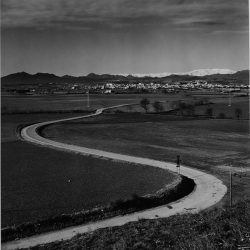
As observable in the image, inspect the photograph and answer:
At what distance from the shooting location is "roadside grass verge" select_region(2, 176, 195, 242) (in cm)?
2378

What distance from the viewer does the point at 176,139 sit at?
6216 centimetres

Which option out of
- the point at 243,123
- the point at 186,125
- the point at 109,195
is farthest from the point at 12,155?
the point at 243,123

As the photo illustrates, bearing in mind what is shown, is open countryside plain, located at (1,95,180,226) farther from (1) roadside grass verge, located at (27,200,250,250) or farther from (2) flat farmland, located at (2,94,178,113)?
(2) flat farmland, located at (2,94,178,113)

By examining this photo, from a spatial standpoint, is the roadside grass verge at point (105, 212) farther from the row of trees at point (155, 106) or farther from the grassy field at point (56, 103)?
the row of trees at point (155, 106)

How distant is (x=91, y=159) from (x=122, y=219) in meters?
19.9

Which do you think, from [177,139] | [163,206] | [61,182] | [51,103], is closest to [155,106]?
[51,103]

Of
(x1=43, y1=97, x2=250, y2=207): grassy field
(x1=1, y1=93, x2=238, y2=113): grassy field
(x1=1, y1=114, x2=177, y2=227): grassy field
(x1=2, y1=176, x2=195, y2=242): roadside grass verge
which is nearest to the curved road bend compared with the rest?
(x1=2, y1=176, x2=195, y2=242): roadside grass verge

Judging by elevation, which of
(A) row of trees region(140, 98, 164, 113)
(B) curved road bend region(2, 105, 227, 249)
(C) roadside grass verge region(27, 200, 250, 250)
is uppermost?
(A) row of trees region(140, 98, 164, 113)

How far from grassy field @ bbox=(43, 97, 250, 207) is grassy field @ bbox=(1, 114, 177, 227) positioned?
654cm

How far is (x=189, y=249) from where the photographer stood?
17.5 meters

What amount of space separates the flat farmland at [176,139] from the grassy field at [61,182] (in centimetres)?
663

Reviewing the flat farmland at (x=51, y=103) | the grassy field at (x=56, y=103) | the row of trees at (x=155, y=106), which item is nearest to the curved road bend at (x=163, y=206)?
the grassy field at (x=56, y=103)

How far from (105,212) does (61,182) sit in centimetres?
942

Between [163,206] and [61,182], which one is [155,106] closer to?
[61,182]
